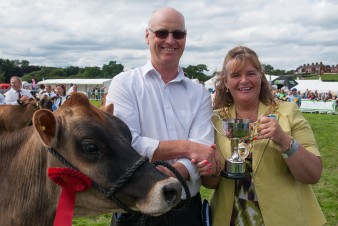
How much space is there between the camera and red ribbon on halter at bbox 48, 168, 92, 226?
8.88ft

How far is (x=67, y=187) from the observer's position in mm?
2773

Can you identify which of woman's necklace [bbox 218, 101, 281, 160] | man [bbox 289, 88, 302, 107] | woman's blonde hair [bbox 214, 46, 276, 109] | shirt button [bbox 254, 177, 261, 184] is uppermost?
woman's blonde hair [bbox 214, 46, 276, 109]

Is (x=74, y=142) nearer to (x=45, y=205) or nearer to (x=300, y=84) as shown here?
(x=45, y=205)

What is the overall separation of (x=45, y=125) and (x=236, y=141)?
166 centimetres

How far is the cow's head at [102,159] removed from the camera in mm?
2596

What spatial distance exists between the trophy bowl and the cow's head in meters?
0.81

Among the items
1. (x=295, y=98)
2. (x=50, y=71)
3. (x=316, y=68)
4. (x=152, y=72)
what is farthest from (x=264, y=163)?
(x=316, y=68)

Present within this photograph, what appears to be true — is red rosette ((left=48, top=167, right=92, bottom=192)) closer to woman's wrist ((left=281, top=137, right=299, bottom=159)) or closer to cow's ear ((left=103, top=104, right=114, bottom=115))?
cow's ear ((left=103, top=104, right=114, bottom=115))

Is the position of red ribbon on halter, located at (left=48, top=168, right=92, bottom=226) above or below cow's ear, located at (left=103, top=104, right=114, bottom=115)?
below

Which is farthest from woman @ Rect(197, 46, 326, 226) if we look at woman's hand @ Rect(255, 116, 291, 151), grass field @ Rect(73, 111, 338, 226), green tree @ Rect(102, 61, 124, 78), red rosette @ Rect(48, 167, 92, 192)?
green tree @ Rect(102, 61, 124, 78)

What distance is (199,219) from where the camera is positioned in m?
3.62

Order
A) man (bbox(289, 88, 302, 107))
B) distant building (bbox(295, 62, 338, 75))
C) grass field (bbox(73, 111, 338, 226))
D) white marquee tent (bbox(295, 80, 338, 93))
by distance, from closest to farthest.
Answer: grass field (bbox(73, 111, 338, 226))
man (bbox(289, 88, 302, 107))
white marquee tent (bbox(295, 80, 338, 93))
distant building (bbox(295, 62, 338, 75))

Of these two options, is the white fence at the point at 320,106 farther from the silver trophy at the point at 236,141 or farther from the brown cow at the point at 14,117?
the silver trophy at the point at 236,141

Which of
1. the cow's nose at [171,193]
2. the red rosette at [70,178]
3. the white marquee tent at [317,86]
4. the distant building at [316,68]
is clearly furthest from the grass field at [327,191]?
the distant building at [316,68]
